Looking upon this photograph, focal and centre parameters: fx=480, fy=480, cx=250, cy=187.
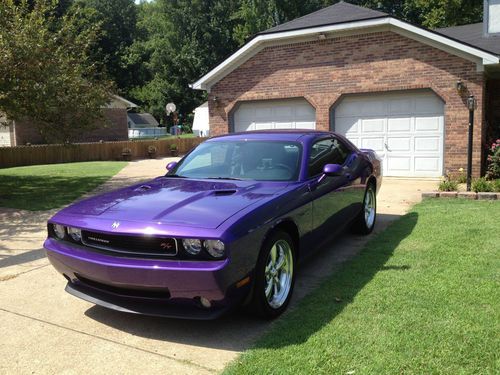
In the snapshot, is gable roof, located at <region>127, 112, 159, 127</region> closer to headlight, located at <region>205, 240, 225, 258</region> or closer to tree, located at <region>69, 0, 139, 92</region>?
tree, located at <region>69, 0, 139, 92</region>

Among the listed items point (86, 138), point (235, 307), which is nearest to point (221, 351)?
point (235, 307)

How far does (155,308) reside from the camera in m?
3.62

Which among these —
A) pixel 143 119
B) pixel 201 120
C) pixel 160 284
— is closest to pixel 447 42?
pixel 160 284

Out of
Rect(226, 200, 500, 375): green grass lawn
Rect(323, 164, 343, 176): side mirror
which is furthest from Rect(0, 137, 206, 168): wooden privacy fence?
Rect(226, 200, 500, 375): green grass lawn

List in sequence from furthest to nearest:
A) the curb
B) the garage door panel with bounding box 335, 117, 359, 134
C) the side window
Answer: the garage door panel with bounding box 335, 117, 359, 134
the curb
the side window

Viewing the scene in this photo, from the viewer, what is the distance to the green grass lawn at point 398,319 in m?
Result: 3.17

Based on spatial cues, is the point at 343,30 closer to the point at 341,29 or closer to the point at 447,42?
the point at 341,29

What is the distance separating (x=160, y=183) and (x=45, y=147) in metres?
20.1

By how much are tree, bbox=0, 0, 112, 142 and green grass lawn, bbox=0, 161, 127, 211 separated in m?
1.47

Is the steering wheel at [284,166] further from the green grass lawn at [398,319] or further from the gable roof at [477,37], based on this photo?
the gable roof at [477,37]

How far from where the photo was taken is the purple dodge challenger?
3.43 metres

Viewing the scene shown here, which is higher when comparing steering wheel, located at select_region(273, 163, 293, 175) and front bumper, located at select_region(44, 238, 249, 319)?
steering wheel, located at select_region(273, 163, 293, 175)

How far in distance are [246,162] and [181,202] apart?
128cm

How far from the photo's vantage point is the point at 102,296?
3.85m
